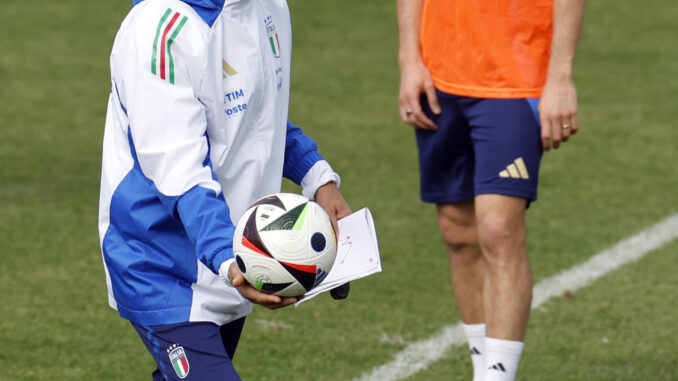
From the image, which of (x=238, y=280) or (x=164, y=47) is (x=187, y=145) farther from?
(x=238, y=280)

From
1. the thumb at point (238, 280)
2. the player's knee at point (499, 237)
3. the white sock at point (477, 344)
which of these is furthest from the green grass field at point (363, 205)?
the thumb at point (238, 280)

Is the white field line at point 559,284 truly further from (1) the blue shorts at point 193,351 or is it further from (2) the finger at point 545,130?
(1) the blue shorts at point 193,351

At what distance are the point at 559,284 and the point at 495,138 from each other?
2.00 meters

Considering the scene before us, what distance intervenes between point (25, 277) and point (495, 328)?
2801 mm

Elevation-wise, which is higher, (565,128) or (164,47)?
(164,47)

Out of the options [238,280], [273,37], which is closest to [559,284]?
[273,37]

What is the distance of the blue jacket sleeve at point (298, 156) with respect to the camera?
3809mm

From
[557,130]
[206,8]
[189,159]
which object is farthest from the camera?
[557,130]

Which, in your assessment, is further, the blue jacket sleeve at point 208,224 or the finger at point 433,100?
the finger at point 433,100

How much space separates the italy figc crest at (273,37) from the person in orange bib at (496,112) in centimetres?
118

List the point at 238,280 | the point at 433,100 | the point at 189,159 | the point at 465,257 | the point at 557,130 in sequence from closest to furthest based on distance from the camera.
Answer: the point at 238,280, the point at 189,159, the point at 557,130, the point at 433,100, the point at 465,257

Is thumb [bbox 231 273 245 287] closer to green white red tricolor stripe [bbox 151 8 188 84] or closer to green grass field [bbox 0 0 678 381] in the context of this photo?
green white red tricolor stripe [bbox 151 8 188 84]

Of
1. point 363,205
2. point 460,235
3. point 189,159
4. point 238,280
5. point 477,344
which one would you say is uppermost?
point 189,159

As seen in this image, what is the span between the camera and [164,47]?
3164 mm
